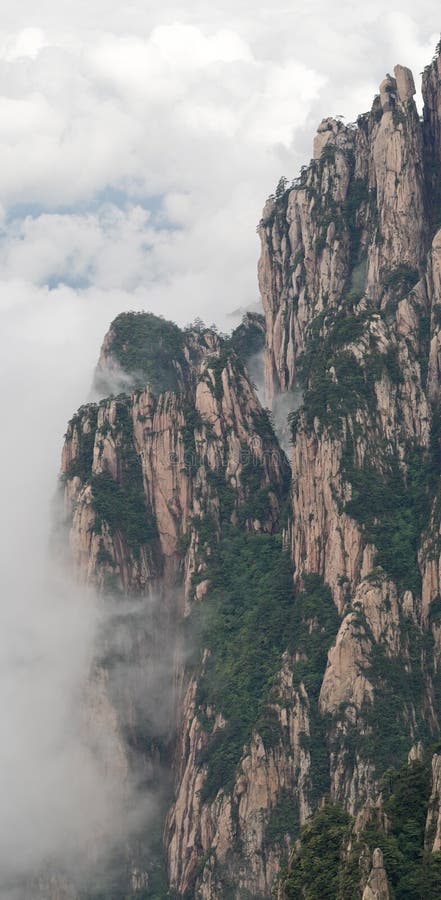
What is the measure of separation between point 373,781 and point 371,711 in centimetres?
767

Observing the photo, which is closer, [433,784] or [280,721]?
[433,784]

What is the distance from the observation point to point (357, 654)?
191m

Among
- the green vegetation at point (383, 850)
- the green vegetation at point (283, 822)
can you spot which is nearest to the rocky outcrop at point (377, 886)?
the green vegetation at point (383, 850)

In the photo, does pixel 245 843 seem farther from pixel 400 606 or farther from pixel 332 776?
pixel 400 606

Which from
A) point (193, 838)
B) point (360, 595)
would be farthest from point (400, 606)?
point (193, 838)

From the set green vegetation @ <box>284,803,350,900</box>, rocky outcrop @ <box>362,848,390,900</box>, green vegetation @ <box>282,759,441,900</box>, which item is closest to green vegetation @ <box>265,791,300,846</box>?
green vegetation @ <box>282,759,441,900</box>

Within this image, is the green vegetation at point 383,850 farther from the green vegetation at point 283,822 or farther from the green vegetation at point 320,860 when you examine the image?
the green vegetation at point 283,822

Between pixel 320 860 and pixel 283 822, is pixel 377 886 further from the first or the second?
pixel 283 822

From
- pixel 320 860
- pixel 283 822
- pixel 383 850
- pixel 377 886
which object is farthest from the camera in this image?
pixel 283 822

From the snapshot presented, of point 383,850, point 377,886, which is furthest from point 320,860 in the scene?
point 377,886

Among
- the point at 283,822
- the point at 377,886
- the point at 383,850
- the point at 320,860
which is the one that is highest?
the point at 383,850

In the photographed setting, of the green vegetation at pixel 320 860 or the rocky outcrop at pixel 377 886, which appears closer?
the rocky outcrop at pixel 377 886

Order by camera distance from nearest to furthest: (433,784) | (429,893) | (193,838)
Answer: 1. (429,893)
2. (433,784)
3. (193,838)

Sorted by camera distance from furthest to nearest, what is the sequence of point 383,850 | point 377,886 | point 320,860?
point 320,860 < point 383,850 < point 377,886
